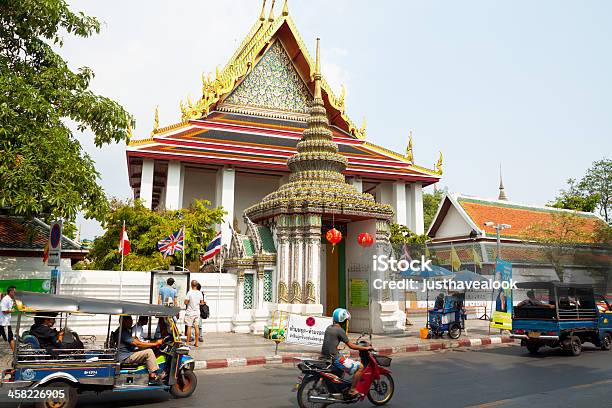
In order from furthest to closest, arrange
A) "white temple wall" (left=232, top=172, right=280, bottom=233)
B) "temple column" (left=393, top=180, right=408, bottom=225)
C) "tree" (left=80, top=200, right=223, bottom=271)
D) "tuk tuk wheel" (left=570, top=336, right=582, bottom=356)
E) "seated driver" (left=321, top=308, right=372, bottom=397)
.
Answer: "temple column" (left=393, top=180, right=408, bottom=225), "white temple wall" (left=232, top=172, right=280, bottom=233), "tree" (left=80, top=200, right=223, bottom=271), "tuk tuk wheel" (left=570, top=336, right=582, bottom=356), "seated driver" (left=321, top=308, right=372, bottom=397)

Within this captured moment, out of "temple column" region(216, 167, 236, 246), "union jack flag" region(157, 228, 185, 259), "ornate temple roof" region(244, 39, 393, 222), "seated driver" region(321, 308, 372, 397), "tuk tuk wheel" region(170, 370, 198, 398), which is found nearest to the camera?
"seated driver" region(321, 308, 372, 397)

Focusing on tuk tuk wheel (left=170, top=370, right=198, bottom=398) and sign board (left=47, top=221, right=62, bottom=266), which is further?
sign board (left=47, top=221, right=62, bottom=266)

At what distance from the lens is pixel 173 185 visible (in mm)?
24500

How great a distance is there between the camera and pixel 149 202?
23922 mm

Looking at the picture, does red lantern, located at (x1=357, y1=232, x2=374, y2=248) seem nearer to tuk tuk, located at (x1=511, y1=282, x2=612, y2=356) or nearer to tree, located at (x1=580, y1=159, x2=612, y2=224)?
tuk tuk, located at (x1=511, y1=282, x2=612, y2=356)

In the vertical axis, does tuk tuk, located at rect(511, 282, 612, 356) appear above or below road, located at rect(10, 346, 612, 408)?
above

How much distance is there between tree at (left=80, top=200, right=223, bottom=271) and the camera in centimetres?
1806

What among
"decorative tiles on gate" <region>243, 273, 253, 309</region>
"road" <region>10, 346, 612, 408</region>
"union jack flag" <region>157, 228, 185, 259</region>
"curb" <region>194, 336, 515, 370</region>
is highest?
"union jack flag" <region>157, 228, 185, 259</region>

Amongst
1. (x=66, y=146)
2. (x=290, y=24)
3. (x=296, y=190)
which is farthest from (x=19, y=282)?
(x=290, y=24)

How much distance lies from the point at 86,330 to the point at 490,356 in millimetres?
9710

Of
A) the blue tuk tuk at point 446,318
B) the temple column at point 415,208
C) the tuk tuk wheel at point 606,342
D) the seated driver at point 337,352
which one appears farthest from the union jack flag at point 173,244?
the temple column at point 415,208

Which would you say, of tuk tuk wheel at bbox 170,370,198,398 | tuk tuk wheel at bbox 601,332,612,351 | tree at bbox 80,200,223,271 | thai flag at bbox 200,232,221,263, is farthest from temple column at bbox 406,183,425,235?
tuk tuk wheel at bbox 170,370,198,398

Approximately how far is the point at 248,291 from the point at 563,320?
7951mm

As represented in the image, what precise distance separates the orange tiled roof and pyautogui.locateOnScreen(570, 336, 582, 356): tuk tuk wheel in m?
14.9
